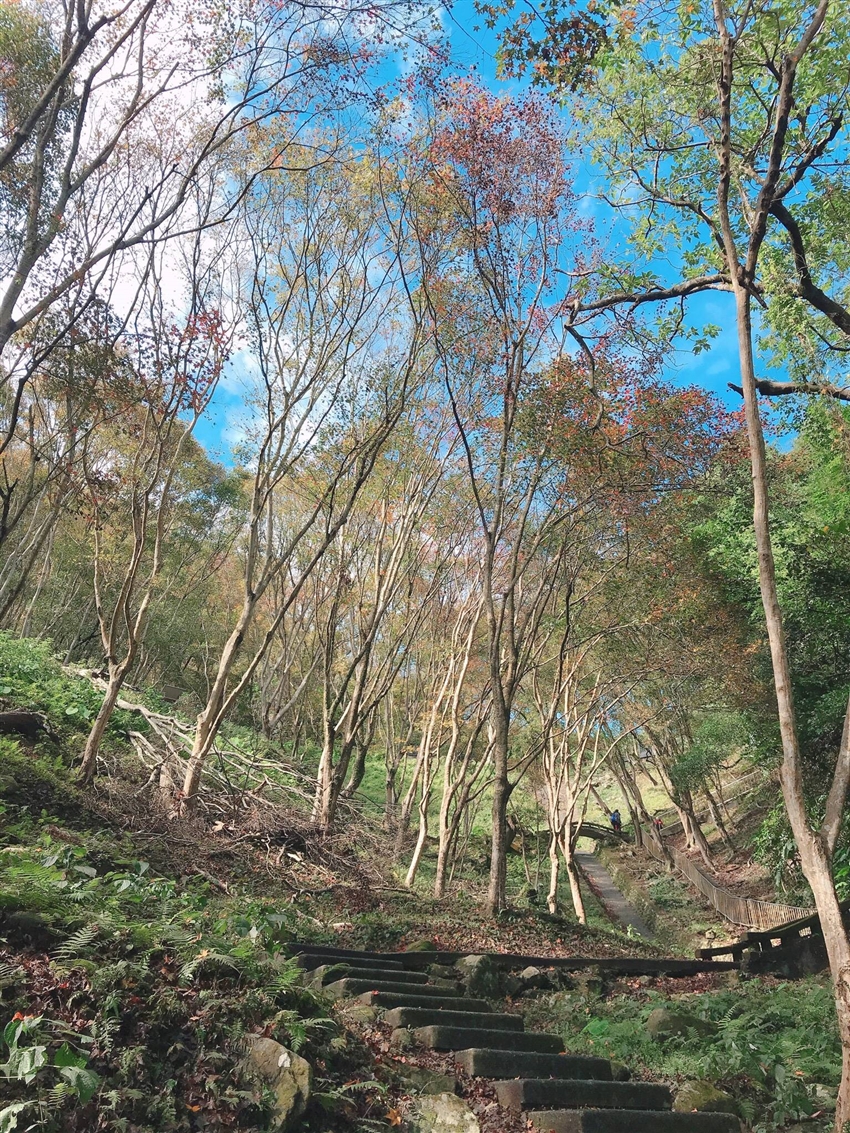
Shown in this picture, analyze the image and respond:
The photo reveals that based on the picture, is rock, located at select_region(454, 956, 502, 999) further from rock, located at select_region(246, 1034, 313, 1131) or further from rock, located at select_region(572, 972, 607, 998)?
rock, located at select_region(246, 1034, 313, 1131)

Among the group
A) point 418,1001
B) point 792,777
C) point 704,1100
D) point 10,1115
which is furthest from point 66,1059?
point 792,777

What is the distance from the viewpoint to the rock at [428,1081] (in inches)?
137

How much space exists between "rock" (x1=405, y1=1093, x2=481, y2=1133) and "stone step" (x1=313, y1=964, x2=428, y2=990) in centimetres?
166

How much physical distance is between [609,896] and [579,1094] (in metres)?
21.1

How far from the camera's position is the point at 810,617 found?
11297mm

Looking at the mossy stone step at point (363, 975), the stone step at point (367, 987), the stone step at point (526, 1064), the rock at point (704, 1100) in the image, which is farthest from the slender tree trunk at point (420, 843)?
the rock at point (704, 1100)

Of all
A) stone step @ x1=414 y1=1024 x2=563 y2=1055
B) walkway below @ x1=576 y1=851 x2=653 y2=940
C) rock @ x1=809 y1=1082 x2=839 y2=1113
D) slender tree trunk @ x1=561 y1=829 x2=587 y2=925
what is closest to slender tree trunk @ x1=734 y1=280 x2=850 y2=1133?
rock @ x1=809 y1=1082 x2=839 y2=1113

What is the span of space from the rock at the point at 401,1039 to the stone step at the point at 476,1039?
0.21 ft

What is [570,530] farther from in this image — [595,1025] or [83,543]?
[83,543]

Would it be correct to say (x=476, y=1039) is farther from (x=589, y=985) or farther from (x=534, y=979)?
(x=589, y=985)

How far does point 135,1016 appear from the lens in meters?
3.00

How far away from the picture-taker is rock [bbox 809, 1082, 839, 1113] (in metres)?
4.06

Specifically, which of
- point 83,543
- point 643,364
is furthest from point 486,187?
point 83,543

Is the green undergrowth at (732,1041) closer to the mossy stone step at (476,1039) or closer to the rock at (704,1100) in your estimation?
the rock at (704,1100)
